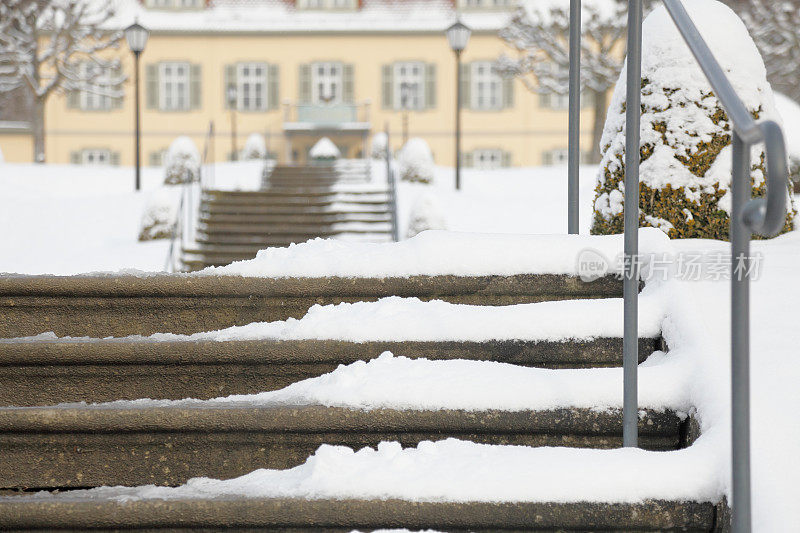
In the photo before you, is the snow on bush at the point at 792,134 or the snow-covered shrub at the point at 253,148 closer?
the snow on bush at the point at 792,134

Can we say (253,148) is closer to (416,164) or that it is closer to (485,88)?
(416,164)

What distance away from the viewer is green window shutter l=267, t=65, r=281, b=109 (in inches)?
1142

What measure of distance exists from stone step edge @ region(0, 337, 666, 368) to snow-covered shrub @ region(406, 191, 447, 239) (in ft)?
27.1

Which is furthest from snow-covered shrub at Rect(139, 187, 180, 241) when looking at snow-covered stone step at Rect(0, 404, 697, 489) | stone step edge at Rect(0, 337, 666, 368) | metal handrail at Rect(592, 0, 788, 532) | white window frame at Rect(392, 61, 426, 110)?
white window frame at Rect(392, 61, 426, 110)

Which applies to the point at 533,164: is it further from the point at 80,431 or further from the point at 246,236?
the point at 80,431

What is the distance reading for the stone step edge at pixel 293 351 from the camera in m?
2.61

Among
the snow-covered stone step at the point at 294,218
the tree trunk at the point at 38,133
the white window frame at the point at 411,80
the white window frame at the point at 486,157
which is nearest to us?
the snow-covered stone step at the point at 294,218

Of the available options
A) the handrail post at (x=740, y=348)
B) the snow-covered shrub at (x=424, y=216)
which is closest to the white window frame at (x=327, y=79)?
the snow-covered shrub at (x=424, y=216)

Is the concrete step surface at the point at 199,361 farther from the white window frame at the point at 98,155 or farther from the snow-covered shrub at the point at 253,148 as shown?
the white window frame at the point at 98,155

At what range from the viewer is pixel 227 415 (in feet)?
7.73

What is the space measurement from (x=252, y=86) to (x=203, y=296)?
89.9ft

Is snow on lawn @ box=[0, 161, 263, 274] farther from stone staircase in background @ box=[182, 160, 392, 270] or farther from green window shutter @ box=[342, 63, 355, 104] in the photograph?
green window shutter @ box=[342, 63, 355, 104]

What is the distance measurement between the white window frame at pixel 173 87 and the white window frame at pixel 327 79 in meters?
4.37

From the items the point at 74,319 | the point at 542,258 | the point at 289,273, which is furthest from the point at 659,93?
the point at 74,319
